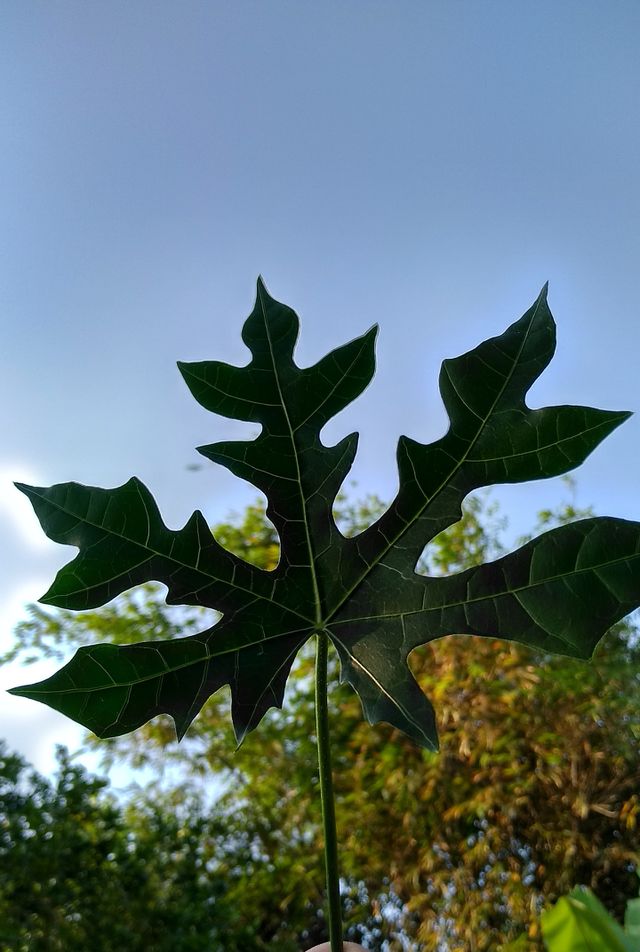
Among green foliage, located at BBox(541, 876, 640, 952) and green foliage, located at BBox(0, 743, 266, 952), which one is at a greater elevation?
green foliage, located at BBox(0, 743, 266, 952)

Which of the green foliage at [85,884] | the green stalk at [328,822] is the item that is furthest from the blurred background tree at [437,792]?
the green stalk at [328,822]

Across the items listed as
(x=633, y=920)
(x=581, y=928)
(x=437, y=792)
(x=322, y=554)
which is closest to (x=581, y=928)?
(x=581, y=928)

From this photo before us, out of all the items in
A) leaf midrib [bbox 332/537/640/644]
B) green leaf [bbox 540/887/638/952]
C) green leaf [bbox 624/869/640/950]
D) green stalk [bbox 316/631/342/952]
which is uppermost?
leaf midrib [bbox 332/537/640/644]

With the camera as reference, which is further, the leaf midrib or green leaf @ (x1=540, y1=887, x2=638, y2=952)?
the leaf midrib

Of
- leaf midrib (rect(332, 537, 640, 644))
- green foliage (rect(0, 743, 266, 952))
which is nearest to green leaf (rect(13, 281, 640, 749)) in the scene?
leaf midrib (rect(332, 537, 640, 644))

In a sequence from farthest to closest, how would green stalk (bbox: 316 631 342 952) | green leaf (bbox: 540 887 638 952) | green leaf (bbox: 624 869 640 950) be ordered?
green stalk (bbox: 316 631 342 952)
green leaf (bbox: 624 869 640 950)
green leaf (bbox: 540 887 638 952)

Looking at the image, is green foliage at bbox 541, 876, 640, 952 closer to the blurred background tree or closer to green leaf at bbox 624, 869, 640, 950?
green leaf at bbox 624, 869, 640, 950

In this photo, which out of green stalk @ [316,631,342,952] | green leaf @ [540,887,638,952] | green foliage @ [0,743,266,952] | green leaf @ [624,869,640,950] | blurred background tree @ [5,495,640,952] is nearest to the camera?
green leaf @ [540,887,638,952]
